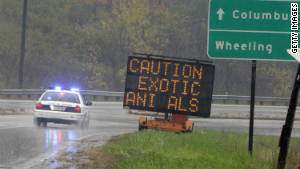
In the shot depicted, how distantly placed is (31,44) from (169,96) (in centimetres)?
4233

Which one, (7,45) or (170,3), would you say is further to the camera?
(170,3)

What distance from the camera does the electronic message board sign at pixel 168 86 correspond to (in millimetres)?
19688

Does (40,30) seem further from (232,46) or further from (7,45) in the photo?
(232,46)

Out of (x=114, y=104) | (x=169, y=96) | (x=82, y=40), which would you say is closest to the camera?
(x=169, y=96)

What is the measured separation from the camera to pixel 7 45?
5809 cm

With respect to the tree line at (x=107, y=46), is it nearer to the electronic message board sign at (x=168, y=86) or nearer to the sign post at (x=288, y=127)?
the electronic message board sign at (x=168, y=86)

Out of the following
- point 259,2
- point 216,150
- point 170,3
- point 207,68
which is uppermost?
point 170,3

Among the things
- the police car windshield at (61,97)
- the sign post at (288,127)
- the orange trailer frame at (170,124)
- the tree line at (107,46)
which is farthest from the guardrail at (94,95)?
the sign post at (288,127)

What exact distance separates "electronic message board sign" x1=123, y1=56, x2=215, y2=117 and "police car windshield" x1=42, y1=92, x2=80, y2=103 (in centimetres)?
377

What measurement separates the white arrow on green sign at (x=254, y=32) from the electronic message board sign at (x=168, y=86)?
4.55 meters

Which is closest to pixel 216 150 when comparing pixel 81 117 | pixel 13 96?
pixel 81 117

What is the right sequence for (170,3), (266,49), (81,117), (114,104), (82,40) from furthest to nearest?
(170,3), (82,40), (114,104), (81,117), (266,49)

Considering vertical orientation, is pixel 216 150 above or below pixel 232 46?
below

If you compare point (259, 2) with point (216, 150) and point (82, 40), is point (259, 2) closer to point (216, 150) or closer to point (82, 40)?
point (216, 150)
